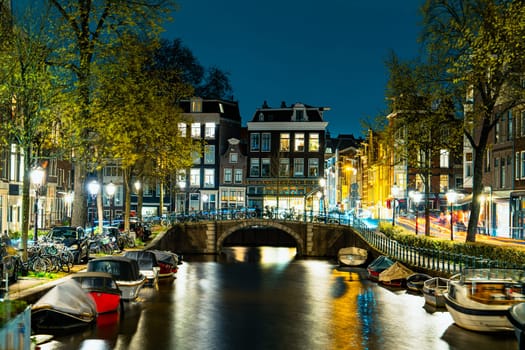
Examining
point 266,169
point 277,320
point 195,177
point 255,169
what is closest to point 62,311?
point 277,320

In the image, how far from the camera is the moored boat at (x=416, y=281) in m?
33.8

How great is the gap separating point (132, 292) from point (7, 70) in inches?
409

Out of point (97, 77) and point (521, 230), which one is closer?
point (97, 77)

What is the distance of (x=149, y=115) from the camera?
39938 millimetres

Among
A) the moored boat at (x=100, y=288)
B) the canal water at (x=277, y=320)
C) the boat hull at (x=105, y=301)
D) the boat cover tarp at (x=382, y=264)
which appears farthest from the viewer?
the boat cover tarp at (x=382, y=264)

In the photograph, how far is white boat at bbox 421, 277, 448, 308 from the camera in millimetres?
28672

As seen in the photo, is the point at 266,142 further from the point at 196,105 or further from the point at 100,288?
the point at 100,288

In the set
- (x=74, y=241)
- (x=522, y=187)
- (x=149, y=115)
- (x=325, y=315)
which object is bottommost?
(x=325, y=315)

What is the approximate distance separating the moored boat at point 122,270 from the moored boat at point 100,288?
2.54 m

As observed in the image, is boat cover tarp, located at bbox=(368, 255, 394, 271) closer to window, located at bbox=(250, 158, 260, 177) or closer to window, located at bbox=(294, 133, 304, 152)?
window, located at bbox=(294, 133, 304, 152)

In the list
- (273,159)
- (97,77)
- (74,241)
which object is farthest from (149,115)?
(273,159)

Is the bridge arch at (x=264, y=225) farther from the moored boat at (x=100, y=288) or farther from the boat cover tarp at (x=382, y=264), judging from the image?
the moored boat at (x=100, y=288)

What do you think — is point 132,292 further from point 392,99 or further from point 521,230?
point 521,230

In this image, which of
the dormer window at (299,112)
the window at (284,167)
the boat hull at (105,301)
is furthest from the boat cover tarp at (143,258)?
the dormer window at (299,112)
